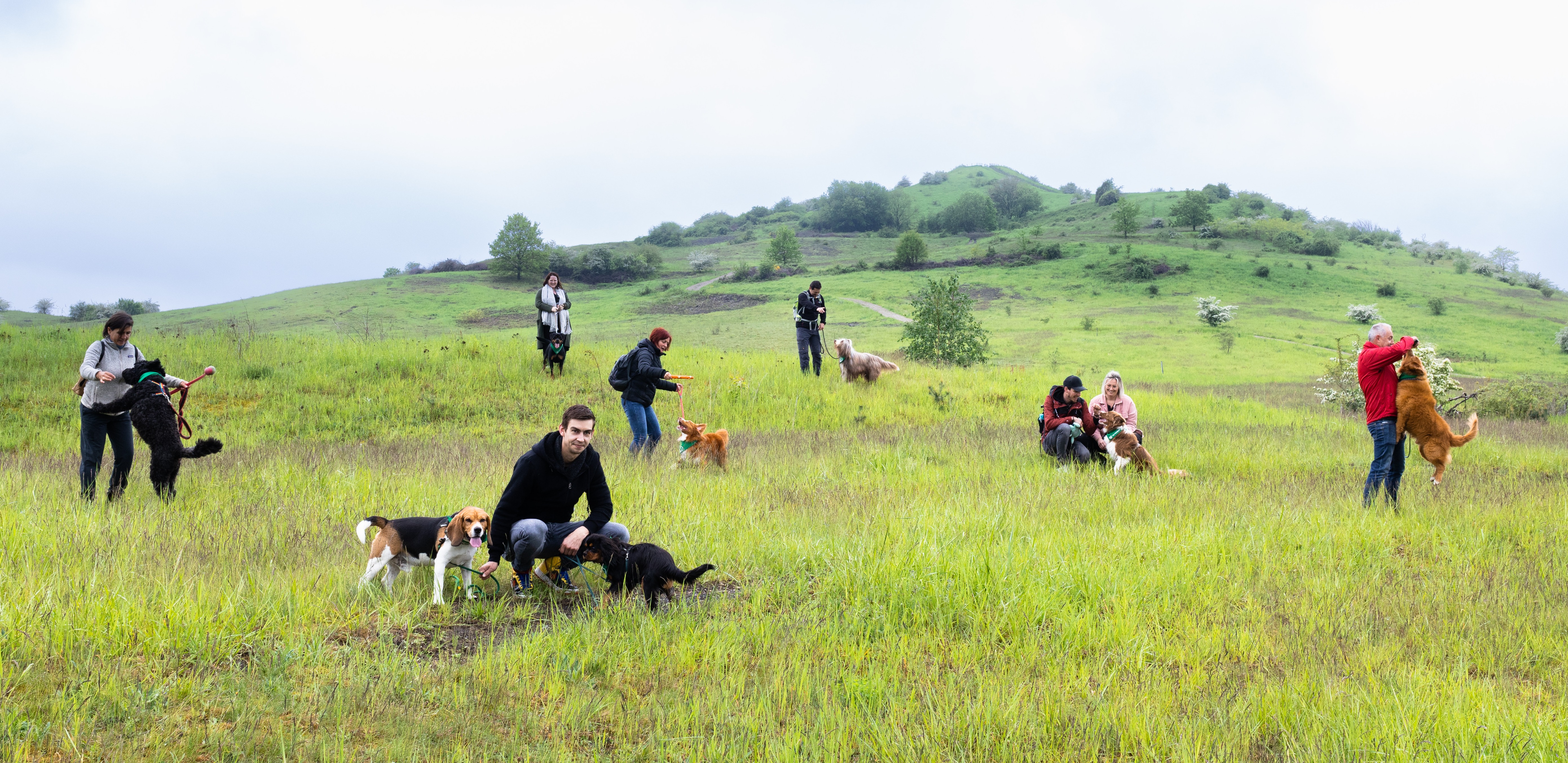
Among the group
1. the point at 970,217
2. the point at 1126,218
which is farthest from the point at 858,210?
the point at 1126,218

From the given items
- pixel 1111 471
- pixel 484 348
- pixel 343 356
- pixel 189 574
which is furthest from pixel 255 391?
pixel 1111 471

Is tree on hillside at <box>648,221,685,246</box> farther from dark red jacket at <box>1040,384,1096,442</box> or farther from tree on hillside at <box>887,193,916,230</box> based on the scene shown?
dark red jacket at <box>1040,384,1096,442</box>

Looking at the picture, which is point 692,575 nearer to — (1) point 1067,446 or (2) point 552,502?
(2) point 552,502

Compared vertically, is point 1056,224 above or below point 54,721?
above

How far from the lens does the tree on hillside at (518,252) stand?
6638 centimetres

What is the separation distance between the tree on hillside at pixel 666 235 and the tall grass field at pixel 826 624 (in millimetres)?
96470

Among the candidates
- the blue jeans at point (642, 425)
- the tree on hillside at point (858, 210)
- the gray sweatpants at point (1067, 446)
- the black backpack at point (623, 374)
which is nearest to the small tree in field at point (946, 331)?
the gray sweatpants at point (1067, 446)

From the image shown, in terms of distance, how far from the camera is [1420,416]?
748cm

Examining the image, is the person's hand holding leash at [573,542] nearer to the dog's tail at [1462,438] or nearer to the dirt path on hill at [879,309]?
the dog's tail at [1462,438]

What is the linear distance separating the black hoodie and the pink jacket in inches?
263

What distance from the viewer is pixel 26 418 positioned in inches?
491

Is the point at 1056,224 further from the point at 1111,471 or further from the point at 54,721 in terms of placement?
the point at 54,721

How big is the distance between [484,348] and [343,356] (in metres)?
2.75

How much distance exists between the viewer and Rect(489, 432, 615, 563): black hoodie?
494 centimetres
